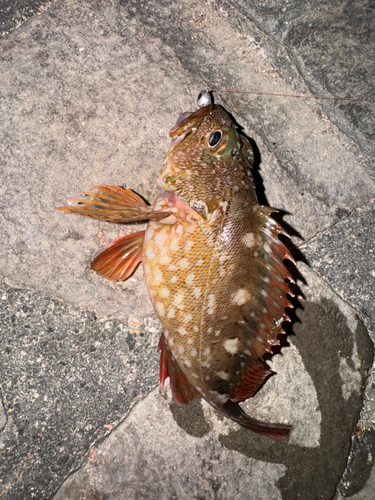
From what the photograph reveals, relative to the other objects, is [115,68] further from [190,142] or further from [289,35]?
[289,35]

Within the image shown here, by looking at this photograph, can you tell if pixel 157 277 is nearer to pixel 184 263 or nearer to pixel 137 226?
pixel 184 263

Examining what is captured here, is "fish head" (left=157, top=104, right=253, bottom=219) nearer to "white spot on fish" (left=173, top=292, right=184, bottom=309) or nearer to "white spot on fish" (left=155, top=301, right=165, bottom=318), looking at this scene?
"white spot on fish" (left=173, top=292, right=184, bottom=309)

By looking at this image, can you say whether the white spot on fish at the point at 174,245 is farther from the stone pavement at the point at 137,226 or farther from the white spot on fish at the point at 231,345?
the white spot on fish at the point at 231,345

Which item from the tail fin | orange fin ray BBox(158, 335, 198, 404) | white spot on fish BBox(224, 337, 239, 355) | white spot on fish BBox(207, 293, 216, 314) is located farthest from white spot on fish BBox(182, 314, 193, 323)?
the tail fin

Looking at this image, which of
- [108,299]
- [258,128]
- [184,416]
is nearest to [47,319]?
[108,299]

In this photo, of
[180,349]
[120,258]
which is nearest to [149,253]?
[120,258]

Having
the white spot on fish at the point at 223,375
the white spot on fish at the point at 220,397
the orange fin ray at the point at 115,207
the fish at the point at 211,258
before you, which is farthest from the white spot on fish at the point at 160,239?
the white spot on fish at the point at 220,397
